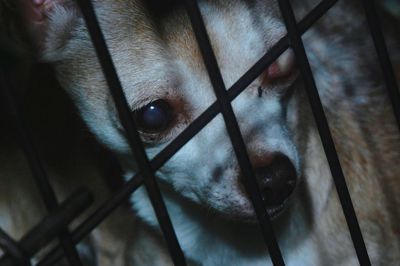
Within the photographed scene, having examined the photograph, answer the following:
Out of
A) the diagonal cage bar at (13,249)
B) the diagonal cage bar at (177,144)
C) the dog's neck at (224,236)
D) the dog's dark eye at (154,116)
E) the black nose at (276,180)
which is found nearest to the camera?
the diagonal cage bar at (13,249)

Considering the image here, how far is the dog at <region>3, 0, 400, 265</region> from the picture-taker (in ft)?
4.08

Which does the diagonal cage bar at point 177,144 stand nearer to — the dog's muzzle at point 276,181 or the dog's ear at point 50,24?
the dog's muzzle at point 276,181

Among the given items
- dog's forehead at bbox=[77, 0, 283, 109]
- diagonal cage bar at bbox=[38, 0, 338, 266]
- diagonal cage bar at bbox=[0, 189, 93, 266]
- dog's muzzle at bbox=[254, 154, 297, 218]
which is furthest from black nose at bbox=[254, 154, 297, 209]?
diagonal cage bar at bbox=[0, 189, 93, 266]

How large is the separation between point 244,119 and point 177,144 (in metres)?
0.43

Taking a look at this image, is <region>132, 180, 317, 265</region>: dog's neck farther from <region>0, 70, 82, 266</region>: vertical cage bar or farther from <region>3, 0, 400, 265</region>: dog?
<region>0, 70, 82, 266</region>: vertical cage bar

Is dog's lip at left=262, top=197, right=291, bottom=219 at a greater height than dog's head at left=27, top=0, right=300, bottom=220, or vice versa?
dog's head at left=27, top=0, right=300, bottom=220

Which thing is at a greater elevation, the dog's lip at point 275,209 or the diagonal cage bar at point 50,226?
the diagonal cage bar at point 50,226

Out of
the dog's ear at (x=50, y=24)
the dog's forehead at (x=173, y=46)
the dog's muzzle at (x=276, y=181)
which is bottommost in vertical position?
the dog's muzzle at (x=276, y=181)

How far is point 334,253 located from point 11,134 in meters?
0.99

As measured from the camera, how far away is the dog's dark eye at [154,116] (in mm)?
1264

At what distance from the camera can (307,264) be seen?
4.61 ft

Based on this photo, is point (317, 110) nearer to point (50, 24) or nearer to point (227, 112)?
point (227, 112)

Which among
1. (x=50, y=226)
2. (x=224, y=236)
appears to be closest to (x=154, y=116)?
(x=224, y=236)

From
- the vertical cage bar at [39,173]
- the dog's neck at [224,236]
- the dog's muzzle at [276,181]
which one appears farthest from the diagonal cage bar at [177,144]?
the dog's neck at [224,236]
